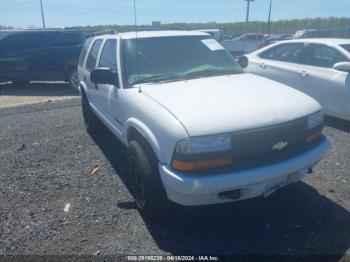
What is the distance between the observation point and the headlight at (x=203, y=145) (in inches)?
110

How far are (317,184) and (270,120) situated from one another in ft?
5.43

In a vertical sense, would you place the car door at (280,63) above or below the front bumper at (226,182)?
above

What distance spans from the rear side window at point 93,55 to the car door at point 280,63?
12.2 ft

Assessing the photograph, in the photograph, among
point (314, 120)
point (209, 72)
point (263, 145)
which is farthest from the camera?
point (209, 72)

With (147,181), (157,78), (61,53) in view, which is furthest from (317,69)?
(61,53)

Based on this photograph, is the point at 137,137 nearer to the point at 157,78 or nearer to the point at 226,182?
the point at 157,78

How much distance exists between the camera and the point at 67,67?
1173cm

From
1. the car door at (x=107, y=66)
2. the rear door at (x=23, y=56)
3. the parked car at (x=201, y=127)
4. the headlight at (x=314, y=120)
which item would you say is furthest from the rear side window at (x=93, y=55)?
the rear door at (x=23, y=56)

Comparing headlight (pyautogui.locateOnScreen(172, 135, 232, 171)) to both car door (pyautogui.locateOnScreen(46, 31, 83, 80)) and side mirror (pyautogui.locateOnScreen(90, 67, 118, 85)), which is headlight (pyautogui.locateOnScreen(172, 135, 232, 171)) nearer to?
side mirror (pyautogui.locateOnScreen(90, 67, 118, 85))

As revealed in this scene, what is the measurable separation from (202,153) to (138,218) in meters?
1.19

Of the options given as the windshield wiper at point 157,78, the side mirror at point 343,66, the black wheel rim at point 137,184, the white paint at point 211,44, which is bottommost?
the black wheel rim at point 137,184

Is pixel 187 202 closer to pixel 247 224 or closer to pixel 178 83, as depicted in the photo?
pixel 247 224

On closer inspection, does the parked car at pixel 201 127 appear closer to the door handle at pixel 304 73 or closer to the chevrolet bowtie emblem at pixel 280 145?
the chevrolet bowtie emblem at pixel 280 145

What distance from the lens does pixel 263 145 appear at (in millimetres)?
2984
